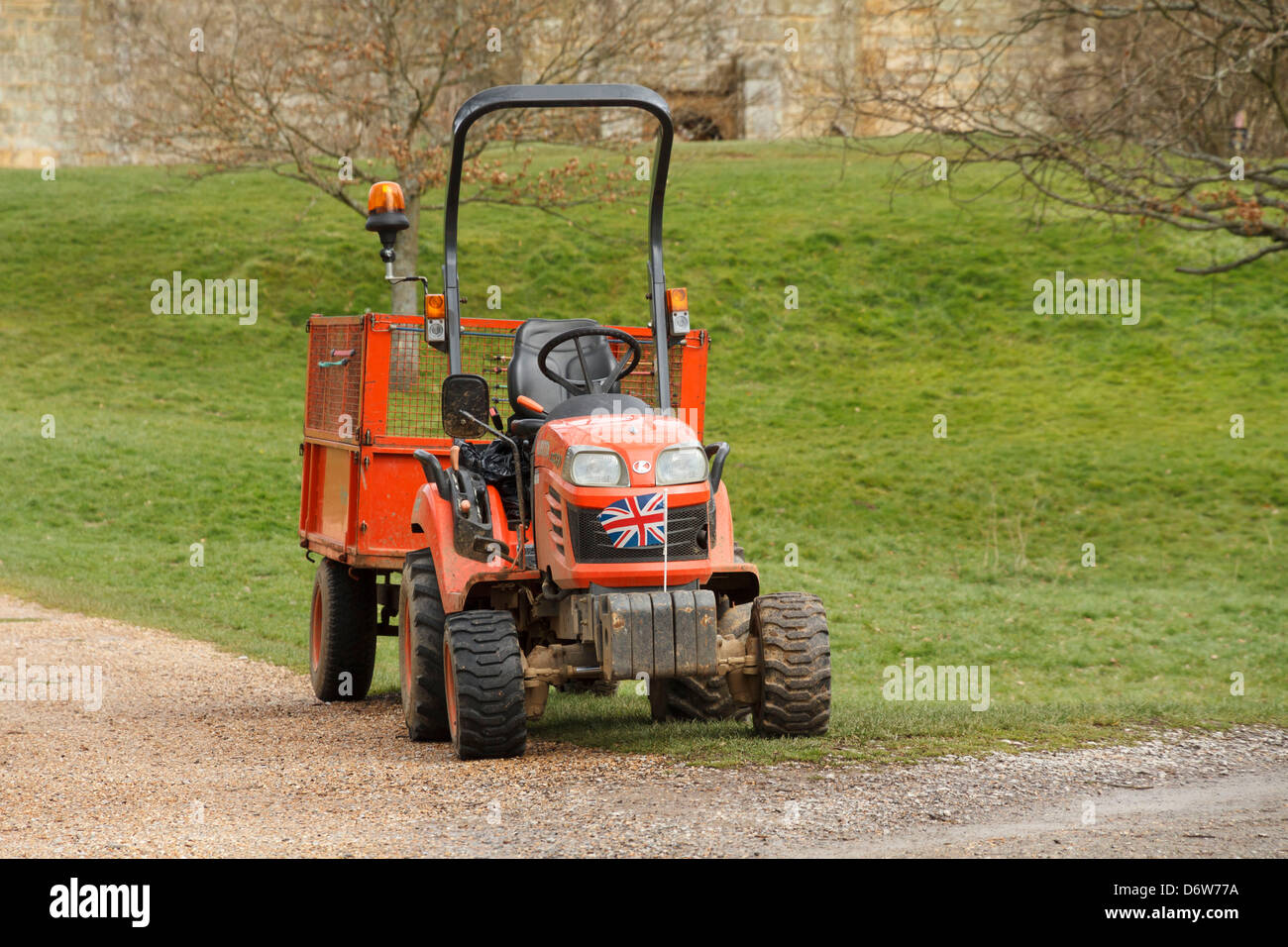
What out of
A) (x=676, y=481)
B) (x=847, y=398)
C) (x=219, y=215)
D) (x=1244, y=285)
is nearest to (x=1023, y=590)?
(x=847, y=398)

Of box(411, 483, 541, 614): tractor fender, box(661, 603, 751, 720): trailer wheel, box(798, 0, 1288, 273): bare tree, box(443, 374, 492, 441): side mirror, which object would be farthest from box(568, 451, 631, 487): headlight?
box(798, 0, 1288, 273): bare tree

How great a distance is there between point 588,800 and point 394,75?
17.0 m

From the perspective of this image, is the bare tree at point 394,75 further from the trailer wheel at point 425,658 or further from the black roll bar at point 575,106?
the trailer wheel at point 425,658

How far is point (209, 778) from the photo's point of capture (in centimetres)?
689

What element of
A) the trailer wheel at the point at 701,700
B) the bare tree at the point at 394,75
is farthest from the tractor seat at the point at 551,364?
the bare tree at the point at 394,75

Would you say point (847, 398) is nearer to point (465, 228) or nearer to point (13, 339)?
point (465, 228)

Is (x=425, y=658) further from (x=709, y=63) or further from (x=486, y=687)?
(x=709, y=63)

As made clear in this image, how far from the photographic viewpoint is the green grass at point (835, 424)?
1349cm

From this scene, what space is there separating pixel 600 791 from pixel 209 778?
1.90m

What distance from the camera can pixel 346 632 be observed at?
9.63 m

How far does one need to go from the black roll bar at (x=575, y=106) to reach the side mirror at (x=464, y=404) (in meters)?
0.54

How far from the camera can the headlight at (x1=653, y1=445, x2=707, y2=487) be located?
21.8ft

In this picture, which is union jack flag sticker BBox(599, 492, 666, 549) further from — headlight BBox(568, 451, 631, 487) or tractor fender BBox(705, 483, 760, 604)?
tractor fender BBox(705, 483, 760, 604)

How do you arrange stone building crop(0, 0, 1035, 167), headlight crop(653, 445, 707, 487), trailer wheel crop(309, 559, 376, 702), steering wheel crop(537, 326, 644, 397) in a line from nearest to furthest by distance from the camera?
headlight crop(653, 445, 707, 487) → steering wheel crop(537, 326, 644, 397) → trailer wheel crop(309, 559, 376, 702) → stone building crop(0, 0, 1035, 167)
